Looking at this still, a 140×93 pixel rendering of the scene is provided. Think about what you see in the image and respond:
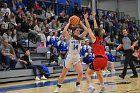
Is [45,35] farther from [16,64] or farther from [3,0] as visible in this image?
[16,64]

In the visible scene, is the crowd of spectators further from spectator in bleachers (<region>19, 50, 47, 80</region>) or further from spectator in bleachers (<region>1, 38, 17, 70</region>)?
spectator in bleachers (<region>19, 50, 47, 80</region>)

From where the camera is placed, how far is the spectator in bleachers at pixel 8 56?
13.6 m

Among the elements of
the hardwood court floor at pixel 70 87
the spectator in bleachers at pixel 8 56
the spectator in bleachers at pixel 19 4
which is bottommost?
the hardwood court floor at pixel 70 87

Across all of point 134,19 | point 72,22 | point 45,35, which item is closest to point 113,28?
point 134,19

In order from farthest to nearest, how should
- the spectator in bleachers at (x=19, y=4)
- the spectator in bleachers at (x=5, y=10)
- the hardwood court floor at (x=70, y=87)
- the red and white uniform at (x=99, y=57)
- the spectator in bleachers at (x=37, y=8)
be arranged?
the spectator in bleachers at (x=37, y=8) < the spectator in bleachers at (x=19, y=4) < the spectator in bleachers at (x=5, y=10) < the hardwood court floor at (x=70, y=87) < the red and white uniform at (x=99, y=57)

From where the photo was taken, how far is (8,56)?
13594mm

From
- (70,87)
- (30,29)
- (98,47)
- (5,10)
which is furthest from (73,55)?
(5,10)

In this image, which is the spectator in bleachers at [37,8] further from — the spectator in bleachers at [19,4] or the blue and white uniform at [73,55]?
the blue and white uniform at [73,55]

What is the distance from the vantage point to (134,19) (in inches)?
1270

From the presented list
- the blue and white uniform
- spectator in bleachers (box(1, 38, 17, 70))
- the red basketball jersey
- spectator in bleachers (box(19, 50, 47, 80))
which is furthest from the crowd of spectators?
the red basketball jersey

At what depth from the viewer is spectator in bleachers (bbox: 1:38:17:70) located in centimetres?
1359

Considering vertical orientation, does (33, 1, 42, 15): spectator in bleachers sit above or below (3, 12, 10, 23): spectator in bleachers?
above

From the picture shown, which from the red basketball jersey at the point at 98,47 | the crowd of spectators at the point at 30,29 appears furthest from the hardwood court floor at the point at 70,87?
the crowd of spectators at the point at 30,29

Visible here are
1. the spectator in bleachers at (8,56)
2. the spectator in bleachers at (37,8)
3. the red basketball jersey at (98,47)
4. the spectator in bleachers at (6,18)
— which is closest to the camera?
the red basketball jersey at (98,47)
